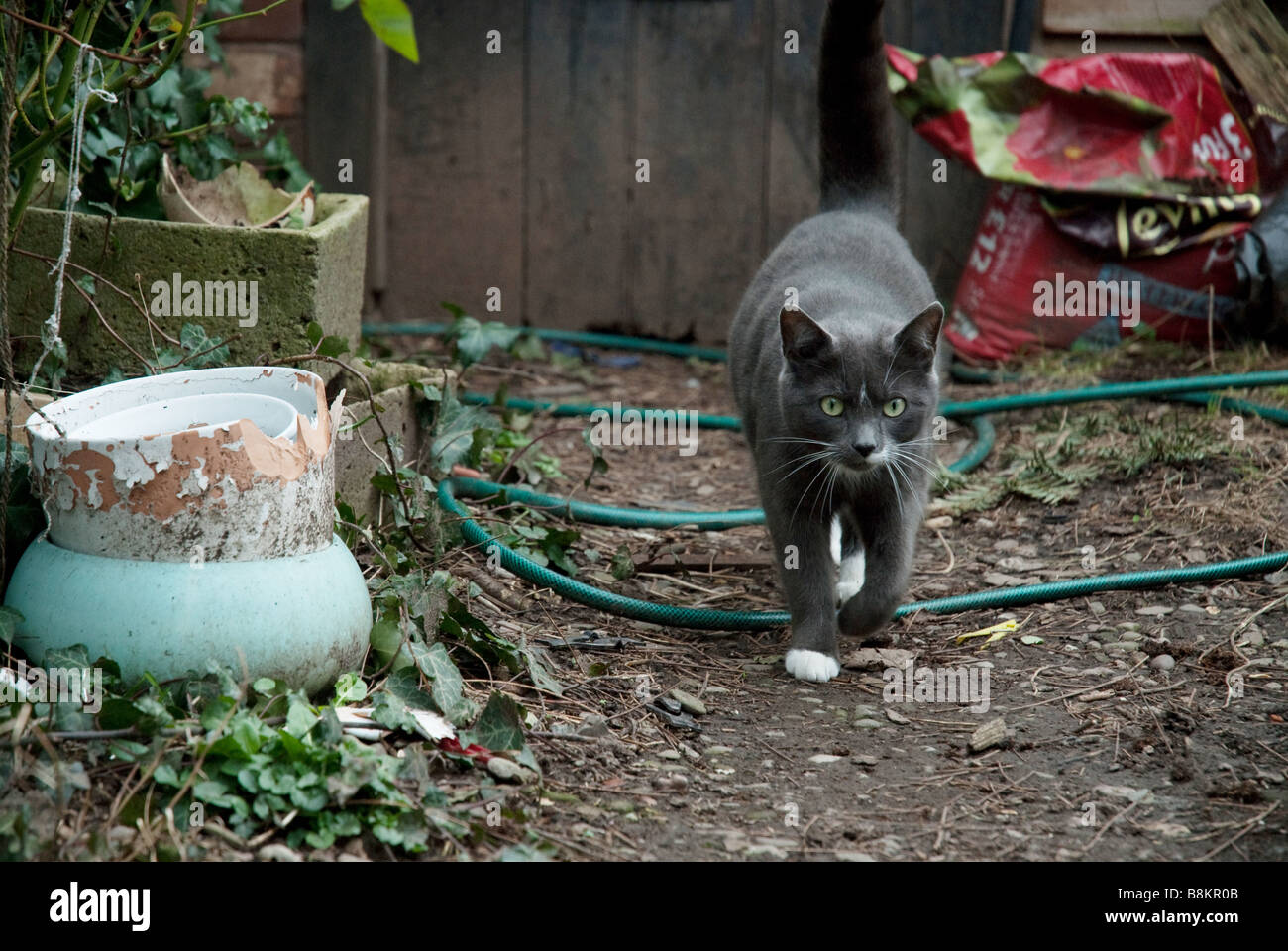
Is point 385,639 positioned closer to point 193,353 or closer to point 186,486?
point 186,486

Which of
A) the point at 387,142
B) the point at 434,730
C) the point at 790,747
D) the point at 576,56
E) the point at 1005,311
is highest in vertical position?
the point at 576,56

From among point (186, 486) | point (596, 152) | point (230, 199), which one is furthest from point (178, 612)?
point (596, 152)

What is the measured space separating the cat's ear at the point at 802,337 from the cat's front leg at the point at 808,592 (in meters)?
0.37

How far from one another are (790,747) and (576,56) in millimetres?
3448

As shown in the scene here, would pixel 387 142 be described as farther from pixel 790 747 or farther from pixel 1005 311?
pixel 790 747

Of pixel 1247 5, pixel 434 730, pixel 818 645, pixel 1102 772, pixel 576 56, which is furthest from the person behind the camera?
pixel 576 56

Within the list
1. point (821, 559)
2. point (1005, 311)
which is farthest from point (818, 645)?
point (1005, 311)

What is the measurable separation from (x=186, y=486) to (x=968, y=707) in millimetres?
1584

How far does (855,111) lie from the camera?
3.42 m

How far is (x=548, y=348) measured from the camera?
512 cm

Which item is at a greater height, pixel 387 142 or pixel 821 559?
pixel 387 142

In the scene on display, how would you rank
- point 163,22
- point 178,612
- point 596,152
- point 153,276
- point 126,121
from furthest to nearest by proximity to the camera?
point 596,152
point 126,121
point 153,276
point 163,22
point 178,612

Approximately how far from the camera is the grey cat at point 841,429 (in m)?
2.62

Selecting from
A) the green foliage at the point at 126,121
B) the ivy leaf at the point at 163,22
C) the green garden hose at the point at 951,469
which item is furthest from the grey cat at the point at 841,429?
the green foliage at the point at 126,121
